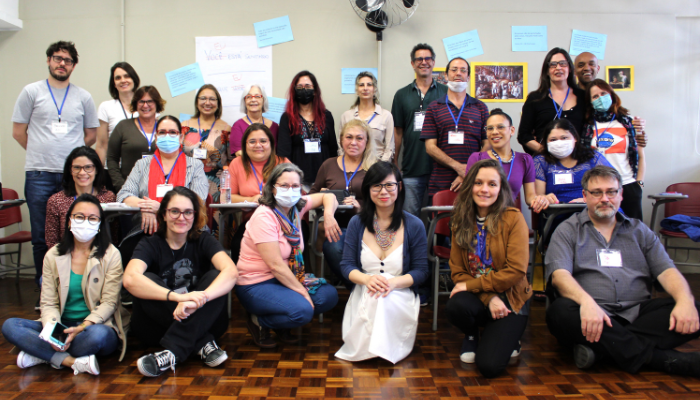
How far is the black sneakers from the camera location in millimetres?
1985

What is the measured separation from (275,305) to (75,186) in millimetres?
1703

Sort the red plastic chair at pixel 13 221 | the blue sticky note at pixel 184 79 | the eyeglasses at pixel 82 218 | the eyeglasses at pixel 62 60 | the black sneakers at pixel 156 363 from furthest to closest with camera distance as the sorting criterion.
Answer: the blue sticky note at pixel 184 79 < the red plastic chair at pixel 13 221 < the eyeglasses at pixel 62 60 < the eyeglasses at pixel 82 218 < the black sneakers at pixel 156 363

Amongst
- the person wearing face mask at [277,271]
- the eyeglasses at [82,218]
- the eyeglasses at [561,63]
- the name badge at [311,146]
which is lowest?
the person wearing face mask at [277,271]

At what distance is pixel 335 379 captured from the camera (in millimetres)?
1999

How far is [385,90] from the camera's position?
14.0 ft

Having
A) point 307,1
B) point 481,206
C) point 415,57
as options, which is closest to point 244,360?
point 481,206

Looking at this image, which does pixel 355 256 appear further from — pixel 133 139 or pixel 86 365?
pixel 133 139

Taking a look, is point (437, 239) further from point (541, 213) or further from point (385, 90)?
point (385, 90)

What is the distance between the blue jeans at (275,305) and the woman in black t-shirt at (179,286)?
0.46 ft

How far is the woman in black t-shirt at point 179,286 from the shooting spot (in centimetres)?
209

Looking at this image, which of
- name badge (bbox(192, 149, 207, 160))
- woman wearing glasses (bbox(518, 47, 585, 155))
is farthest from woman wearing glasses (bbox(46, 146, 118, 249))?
woman wearing glasses (bbox(518, 47, 585, 155))

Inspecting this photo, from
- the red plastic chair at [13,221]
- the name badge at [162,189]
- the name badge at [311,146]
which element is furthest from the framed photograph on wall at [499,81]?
the red plastic chair at [13,221]

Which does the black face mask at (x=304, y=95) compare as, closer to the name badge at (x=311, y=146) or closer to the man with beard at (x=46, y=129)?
the name badge at (x=311, y=146)

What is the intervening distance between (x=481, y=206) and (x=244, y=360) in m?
1.46
